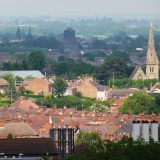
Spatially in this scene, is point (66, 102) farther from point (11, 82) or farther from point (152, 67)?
point (152, 67)

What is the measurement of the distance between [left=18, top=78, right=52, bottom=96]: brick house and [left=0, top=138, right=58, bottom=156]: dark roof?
164 ft

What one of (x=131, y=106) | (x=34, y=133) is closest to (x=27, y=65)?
(x=131, y=106)

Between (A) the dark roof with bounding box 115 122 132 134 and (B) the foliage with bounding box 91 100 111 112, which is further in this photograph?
(B) the foliage with bounding box 91 100 111 112

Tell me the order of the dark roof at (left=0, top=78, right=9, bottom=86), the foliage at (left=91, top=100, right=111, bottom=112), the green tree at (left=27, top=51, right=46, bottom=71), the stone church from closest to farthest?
the foliage at (left=91, top=100, right=111, bottom=112), the dark roof at (left=0, top=78, right=9, bottom=86), the stone church, the green tree at (left=27, top=51, right=46, bottom=71)

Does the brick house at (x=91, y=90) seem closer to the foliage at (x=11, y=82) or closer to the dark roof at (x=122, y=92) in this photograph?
the dark roof at (x=122, y=92)

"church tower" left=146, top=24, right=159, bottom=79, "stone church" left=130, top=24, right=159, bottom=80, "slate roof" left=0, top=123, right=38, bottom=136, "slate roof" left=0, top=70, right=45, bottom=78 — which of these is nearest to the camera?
"slate roof" left=0, top=123, right=38, bottom=136

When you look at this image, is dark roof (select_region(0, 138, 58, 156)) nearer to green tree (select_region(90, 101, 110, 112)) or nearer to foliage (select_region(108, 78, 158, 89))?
green tree (select_region(90, 101, 110, 112))

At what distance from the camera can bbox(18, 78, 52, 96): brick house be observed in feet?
273

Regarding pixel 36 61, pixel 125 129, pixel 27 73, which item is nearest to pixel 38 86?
pixel 27 73

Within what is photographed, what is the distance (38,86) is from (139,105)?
70.3 ft

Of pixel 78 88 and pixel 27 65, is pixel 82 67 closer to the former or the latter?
pixel 27 65

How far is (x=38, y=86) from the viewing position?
275 ft

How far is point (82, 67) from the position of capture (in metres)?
103

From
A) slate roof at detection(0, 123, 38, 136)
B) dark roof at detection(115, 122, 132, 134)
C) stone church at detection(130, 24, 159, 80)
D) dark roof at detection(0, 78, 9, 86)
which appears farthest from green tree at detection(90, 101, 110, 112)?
stone church at detection(130, 24, 159, 80)
